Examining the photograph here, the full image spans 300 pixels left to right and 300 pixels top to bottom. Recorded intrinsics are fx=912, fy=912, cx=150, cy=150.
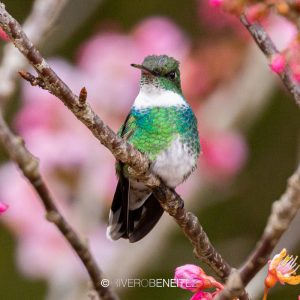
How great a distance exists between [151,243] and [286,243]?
58 cm

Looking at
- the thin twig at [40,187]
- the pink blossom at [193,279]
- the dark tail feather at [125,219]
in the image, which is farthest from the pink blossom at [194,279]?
the dark tail feather at [125,219]

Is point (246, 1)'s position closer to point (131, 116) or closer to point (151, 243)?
point (131, 116)

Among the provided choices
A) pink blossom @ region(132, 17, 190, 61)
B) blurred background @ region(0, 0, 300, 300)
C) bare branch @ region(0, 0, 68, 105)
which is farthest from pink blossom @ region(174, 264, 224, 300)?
pink blossom @ region(132, 17, 190, 61)

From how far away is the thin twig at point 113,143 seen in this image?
173 cm

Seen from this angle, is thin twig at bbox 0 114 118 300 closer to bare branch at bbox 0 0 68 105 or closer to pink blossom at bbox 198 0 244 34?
bare branch at bbox 0 0 68 105

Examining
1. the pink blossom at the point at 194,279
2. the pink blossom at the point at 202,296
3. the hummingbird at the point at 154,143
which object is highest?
the hummingbird at the point at 154,143

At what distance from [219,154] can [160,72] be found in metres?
1.46

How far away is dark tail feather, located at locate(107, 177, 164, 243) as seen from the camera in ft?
8.70

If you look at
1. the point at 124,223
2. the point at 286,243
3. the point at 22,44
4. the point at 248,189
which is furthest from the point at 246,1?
the point at 248,189

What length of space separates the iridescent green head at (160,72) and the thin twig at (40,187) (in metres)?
1.27

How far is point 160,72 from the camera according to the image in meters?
2.94

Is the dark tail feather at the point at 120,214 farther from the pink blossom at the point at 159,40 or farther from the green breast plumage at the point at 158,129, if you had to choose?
the pink blossom at the point at 159,40

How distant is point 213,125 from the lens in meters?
4.33

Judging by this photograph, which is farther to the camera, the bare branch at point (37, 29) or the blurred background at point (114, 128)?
the blurred background at point (114, 128)
